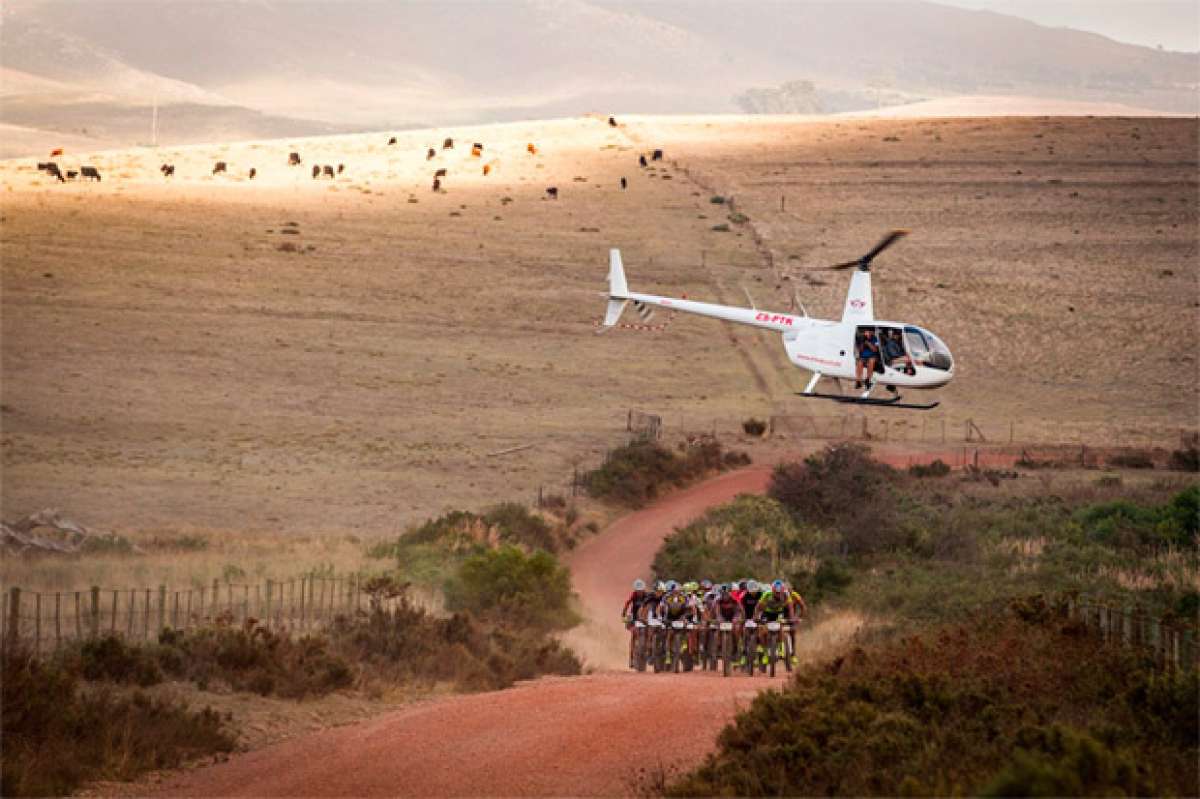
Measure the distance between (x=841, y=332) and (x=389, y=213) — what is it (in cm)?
6194

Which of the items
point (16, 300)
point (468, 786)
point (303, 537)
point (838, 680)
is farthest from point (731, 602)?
point (16, 300)

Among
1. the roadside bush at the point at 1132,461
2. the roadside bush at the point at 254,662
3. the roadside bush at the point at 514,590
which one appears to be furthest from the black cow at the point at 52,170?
the roadside bush at the point at 254,662

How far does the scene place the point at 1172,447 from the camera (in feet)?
201

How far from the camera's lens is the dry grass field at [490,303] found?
168 ft

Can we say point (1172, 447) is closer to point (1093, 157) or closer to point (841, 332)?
point (841, 332)

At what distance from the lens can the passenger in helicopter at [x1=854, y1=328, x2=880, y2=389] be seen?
3378 centimetres

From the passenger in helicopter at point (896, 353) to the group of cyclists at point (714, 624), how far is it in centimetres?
1052

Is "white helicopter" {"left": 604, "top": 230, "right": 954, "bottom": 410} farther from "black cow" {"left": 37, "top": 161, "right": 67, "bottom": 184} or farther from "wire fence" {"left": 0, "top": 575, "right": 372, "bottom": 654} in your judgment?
"black cow" {"left": 37, "top": 161, "right": 67, "bottom": 184}

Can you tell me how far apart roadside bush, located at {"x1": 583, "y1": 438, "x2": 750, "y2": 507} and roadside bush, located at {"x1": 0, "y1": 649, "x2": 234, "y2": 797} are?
28574mm

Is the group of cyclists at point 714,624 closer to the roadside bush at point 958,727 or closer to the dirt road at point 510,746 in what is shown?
the dirt road at point 510,746

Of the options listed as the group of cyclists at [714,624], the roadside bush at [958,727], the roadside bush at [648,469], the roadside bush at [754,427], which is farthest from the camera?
the roadside bush at [754,427]

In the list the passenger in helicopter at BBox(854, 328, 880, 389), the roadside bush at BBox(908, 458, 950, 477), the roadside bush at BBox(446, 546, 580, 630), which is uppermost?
the passenger in helicopter at BBox(854, 328, 880, 389)

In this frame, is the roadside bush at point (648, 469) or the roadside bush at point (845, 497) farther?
the roadside bush at point (648, 469)

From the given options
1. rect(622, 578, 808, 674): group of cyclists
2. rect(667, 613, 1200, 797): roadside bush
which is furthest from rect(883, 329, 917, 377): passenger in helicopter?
rect(667, 613, 1200, 797): roadside bush
